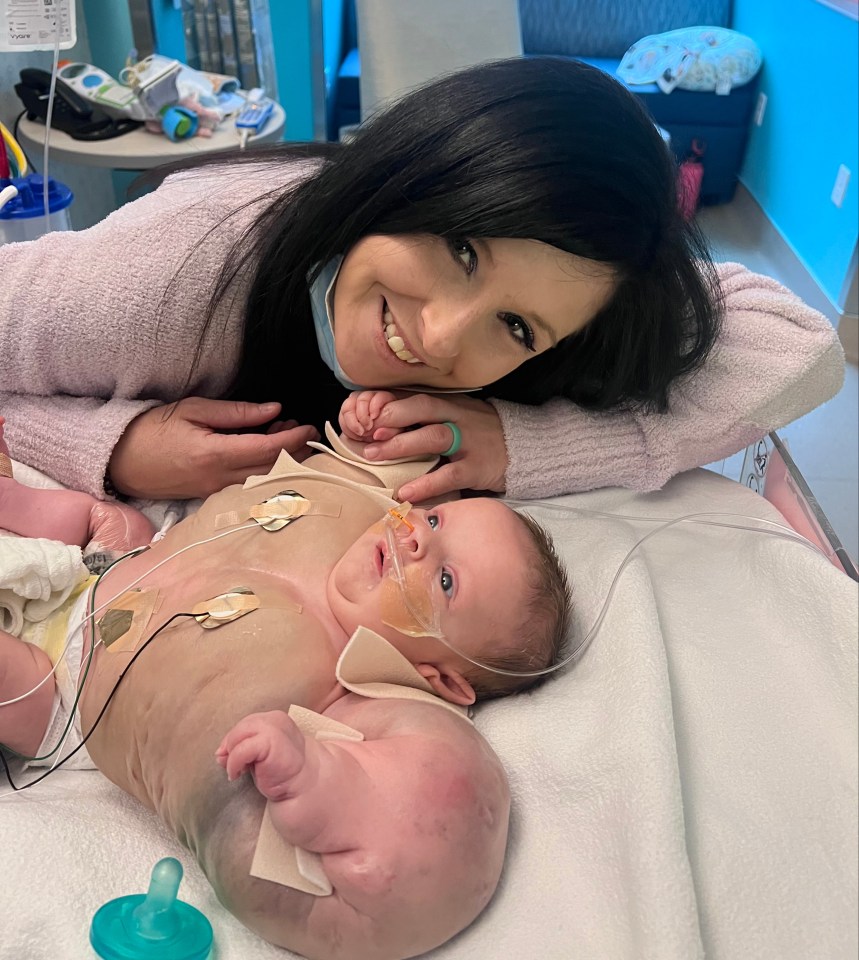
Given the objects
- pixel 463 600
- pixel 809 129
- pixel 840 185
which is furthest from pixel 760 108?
pixel 463 600

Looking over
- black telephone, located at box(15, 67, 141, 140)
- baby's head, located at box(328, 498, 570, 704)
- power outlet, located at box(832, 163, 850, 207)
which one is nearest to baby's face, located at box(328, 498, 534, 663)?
baby's head, located at box(328, 498, 570, 704)

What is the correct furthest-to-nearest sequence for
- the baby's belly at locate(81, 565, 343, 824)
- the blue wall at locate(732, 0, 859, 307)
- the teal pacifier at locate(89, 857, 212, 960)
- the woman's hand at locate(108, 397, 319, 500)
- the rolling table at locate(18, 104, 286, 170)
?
the blue wall at locate(732, 0, 859, 307), the rolling table at locate(18, 104, 286, 170), the woman's hand at locate(108, 397, 319, 500), the baby's belly at locate(81, 565, 343, 824), the teal pacifier at locate(89, 857, 212, 960)

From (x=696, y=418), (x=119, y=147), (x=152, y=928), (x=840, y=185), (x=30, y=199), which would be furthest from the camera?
(x=840, y=185)

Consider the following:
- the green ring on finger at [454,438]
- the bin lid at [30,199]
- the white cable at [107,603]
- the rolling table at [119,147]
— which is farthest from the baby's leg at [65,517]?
the rolling table at [119,147]

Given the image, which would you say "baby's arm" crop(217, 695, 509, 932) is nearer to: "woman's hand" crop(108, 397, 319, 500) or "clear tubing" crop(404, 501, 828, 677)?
"clear tubing" crop(404, 501, 828, 677)

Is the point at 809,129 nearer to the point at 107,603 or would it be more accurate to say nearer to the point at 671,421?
the point at 671,421

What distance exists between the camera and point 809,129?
3363mm

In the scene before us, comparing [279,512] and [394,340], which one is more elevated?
[394,340]

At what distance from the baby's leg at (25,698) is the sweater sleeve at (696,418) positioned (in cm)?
62

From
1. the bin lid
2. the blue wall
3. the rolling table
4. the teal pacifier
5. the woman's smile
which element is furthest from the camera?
the blue wall

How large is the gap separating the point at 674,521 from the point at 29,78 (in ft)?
6.22

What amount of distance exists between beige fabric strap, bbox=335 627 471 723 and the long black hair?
44 centimetres

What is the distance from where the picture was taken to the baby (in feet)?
2.29

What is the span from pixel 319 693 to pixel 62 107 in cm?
181
